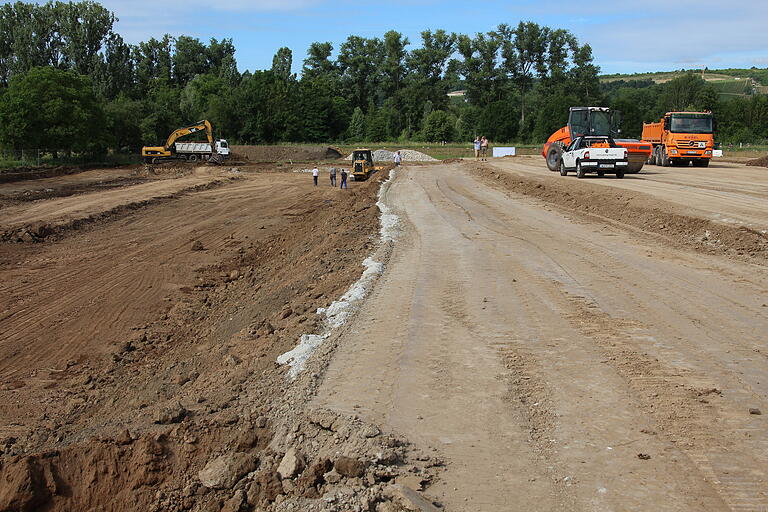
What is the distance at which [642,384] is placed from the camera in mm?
6191

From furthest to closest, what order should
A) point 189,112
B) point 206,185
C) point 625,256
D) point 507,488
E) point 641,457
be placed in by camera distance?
point 189,112 → point 206,185 → point 625,256 → point 641,457 → point 507,488

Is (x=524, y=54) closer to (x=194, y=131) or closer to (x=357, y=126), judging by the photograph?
(x=357, y=126)

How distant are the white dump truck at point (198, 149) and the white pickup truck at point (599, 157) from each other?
36.6m

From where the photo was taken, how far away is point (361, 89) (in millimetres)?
119312

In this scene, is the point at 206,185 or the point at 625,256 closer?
the point at 625,256

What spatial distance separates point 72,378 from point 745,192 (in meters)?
21.6

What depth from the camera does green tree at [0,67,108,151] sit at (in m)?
51.1

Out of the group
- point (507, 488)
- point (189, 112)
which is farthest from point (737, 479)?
point (189, 112)

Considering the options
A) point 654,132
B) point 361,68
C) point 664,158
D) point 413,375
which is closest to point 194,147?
point 654,132

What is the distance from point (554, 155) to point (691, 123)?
7.82 metres

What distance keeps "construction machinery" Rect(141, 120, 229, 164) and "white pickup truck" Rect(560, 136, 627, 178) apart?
120 feet

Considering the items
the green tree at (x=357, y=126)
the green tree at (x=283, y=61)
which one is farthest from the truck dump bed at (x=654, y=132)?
the green tree at (x=283, y=61)

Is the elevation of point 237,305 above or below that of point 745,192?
below

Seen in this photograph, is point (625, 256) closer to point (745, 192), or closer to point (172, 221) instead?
point (745, 192)
